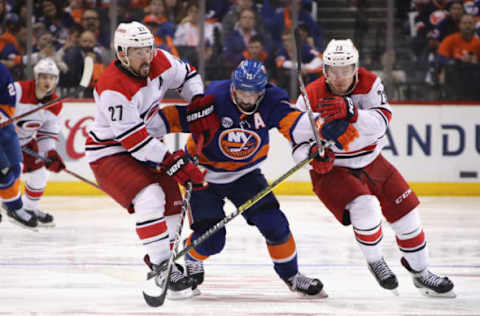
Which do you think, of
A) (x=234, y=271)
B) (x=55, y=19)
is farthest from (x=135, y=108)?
(x=55, y=19)

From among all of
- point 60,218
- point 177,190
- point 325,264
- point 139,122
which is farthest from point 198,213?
point 60,218

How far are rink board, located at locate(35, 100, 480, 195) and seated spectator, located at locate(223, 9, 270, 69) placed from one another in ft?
2.75

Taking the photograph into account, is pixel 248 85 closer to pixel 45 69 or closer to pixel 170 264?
pixel 170 264

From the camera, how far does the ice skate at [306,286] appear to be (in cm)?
363

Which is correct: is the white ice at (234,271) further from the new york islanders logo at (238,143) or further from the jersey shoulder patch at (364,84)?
the jersey shoulder patch at (364,84)

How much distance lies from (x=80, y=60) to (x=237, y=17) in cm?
151

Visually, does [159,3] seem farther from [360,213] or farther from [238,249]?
[360,213]

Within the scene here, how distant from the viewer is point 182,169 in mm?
3465

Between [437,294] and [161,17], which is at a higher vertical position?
[161,17]

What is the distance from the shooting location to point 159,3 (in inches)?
322

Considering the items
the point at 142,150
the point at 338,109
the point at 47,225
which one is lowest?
the point at 47,225

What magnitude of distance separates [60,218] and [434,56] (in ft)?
12.5

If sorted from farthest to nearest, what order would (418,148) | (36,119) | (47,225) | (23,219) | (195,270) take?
(418,148), (36,119), (47,225), (23,219), (195,270)

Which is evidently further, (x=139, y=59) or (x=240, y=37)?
(x=240, y=37)
